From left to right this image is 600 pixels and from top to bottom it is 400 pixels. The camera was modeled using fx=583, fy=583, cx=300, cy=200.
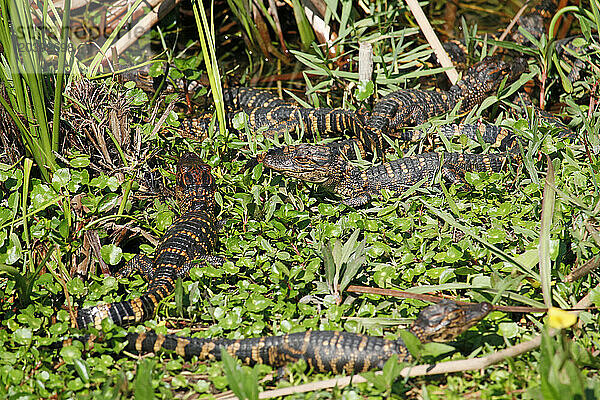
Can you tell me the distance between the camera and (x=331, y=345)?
297 centimetres

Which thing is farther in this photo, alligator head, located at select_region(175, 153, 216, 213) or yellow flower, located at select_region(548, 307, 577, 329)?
alligator head, located at select_region(175, 153, 216, 213)

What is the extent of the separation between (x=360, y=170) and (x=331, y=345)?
6.35ft

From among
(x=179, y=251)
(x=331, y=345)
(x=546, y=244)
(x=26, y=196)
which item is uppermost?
(x=26, y=196)

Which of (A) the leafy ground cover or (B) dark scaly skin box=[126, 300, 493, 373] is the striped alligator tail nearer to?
(A) the leafy ground cover

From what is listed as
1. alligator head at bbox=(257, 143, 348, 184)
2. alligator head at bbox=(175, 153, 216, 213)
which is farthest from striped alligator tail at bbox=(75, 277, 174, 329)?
alligator head at bbox=(257, 143, 348, 184)

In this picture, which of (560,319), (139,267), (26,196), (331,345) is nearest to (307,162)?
(139,267)

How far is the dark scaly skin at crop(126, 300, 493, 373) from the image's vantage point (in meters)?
2.95

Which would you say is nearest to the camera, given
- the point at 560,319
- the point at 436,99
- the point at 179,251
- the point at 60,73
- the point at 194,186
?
the point at 560,319

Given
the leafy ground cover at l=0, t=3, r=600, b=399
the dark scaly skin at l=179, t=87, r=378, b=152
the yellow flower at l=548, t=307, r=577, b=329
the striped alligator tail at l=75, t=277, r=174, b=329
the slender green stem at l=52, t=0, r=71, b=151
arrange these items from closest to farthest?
the yellow flower at l=548, t=307, r=577, b=329 < the leafy ground cover at l=0, t=3, r=600, b=399 < the striped alligator tail at l=75, t=277, r=174, b=329 < the slender green stem at l=52, t=0, r=71, b=151 < the dark scaly skin at l=179, t=87, r=378, b=152

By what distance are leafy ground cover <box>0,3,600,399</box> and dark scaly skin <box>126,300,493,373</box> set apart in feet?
0.27

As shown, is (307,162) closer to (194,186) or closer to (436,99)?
(194,186)

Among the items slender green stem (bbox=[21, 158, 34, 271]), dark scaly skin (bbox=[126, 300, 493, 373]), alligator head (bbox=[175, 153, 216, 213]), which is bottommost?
dark scaly skin (bbox=[126, 300, 493, 373])

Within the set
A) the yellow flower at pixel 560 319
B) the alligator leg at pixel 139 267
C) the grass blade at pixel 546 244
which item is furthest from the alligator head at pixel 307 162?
the yellow flower at pixel 560 319

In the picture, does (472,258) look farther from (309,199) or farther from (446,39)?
(446,39)
